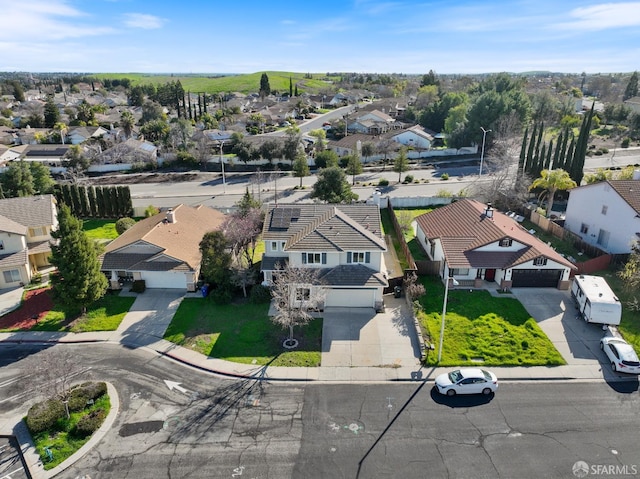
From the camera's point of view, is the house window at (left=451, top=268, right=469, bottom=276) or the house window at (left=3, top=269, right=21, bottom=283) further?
the house window at (left=3, top=269, right=21, bottom=283)

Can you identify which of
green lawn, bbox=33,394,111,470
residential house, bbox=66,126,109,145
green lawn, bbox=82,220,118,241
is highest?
residential house, bbox=66,126,109,145

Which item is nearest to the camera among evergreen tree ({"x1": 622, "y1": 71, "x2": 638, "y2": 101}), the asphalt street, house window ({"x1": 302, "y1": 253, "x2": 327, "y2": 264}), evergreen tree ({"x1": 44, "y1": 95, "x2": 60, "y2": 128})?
the asphalt street

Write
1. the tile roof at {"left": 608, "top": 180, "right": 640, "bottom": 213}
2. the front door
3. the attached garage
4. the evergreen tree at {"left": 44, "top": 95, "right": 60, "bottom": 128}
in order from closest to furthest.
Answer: the attached garage → the front door → the tile roof at {"left": 608, "top": 180, "right": 640, "bottom": 213} → the evergreen tree at {"left": 44, "top": 95, "right": 60, "bottom": 128}

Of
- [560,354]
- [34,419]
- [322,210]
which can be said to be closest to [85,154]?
[322,210]

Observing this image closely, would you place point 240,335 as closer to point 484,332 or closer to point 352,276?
point 352,276

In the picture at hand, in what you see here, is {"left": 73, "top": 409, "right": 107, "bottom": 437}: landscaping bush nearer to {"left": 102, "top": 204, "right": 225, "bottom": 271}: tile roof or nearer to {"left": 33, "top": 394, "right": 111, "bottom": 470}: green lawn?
{"left": 33, "top": 394, "right": 111, "bottom": 470}: green lawn

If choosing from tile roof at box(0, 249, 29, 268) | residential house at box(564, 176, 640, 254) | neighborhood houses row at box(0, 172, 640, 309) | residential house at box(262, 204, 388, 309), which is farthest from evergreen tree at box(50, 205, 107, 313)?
residential house at box(564, 176, 640, 254)

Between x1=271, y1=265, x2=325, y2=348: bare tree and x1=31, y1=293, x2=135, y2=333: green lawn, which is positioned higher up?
x1=271, y1=265, x2=325, y2=348: bare tree
